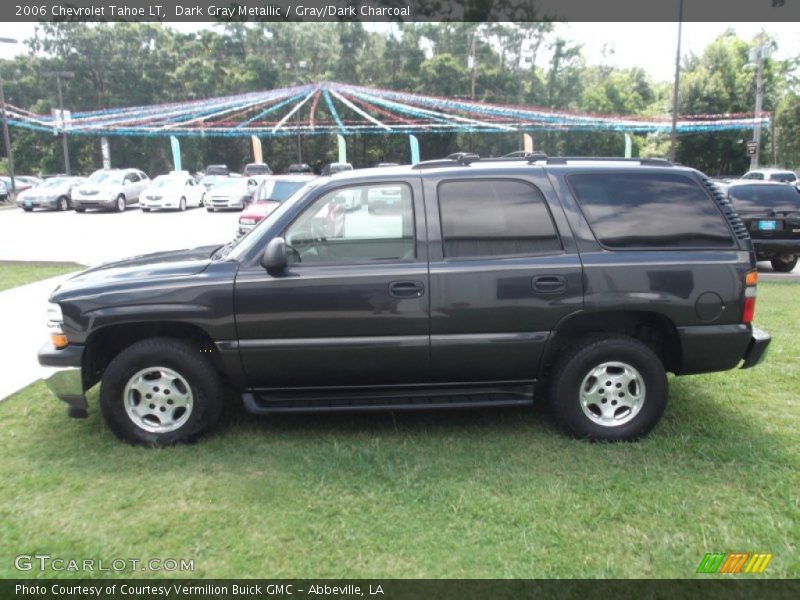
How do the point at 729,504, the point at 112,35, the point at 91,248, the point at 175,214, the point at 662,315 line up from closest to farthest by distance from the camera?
the point at 729,504 → the point at 662,315 → the point at 91,248 → the point at 175,214 → the point at 112,35

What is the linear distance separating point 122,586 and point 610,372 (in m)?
3.07

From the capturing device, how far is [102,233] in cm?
1788

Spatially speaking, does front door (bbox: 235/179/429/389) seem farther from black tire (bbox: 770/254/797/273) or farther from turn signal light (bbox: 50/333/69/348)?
black tire (bbox: 770/254/797/273)

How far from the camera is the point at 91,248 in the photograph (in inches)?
573

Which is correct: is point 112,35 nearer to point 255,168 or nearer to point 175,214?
point 255,168

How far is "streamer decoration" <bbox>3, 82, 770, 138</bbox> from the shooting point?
129ft

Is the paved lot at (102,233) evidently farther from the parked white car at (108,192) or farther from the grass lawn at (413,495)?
the grass lawn at (413,495)

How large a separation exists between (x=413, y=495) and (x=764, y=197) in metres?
10.6

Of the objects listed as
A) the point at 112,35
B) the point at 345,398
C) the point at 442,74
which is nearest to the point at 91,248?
the point at 345,398

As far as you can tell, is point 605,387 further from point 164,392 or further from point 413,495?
point 164,392

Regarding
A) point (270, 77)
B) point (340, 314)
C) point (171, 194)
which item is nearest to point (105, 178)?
point (171, 194)

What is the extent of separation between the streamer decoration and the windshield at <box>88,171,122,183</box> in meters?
14.8

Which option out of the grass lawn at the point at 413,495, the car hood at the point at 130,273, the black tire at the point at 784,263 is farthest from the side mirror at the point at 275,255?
the black tire at the point at 784,263

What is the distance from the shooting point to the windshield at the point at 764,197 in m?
11.1
